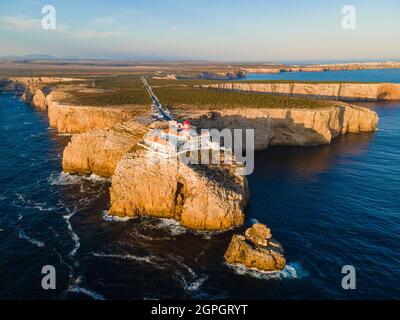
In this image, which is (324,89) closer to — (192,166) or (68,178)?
(192,166)

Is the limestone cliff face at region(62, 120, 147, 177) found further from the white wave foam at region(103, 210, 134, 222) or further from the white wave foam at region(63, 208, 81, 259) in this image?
the white wave foam at region(103, 210, 134, 222)

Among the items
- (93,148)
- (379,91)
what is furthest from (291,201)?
(379,91)

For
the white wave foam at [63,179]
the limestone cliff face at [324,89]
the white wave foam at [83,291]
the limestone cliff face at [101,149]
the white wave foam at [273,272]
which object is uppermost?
the limestone cliff face at [324,89]

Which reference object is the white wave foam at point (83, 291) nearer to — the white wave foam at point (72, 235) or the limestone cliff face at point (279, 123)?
the white wave foam at point (72, 235)

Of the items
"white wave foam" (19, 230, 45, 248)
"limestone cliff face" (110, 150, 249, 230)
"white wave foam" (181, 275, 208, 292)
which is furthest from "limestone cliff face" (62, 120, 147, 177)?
"white wave foam" (181, 275, 208, 292)

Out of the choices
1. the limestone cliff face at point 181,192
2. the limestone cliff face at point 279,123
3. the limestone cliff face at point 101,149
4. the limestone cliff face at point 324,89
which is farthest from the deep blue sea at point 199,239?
the limestone cliff face at point 324,89
